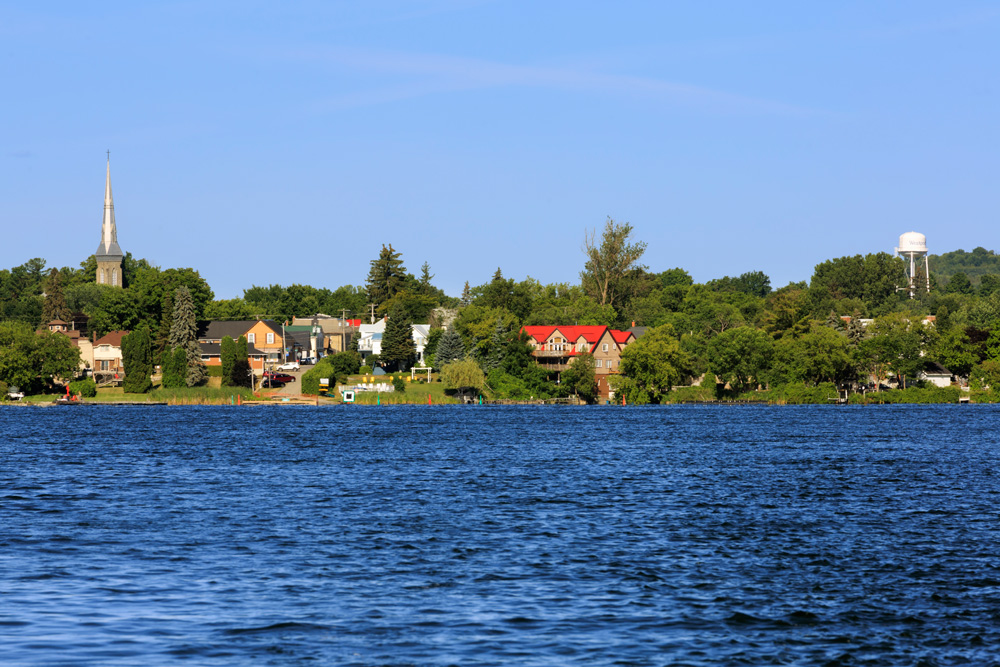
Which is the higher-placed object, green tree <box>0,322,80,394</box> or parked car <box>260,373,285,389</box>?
green tree <box>0,322,80,394</box>

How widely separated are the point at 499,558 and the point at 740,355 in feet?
350

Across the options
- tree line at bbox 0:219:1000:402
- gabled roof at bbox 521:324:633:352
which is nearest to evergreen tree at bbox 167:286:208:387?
tree line at bbox 0:219:1000:402

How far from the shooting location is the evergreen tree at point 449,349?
13838cm

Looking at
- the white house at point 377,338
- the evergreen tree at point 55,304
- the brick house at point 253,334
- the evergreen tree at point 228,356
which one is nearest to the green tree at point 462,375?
the white house at point 377,338

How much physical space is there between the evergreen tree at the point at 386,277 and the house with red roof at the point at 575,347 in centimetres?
5725

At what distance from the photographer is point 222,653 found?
16422 millimetres

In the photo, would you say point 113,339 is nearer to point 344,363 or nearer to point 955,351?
point 344,363

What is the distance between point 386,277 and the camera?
645 ft

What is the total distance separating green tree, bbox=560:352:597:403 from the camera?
132 m

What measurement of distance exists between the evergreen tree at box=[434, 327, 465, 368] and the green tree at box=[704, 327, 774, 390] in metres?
33.6

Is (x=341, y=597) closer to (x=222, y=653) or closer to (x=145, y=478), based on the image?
(x=222, y=653)

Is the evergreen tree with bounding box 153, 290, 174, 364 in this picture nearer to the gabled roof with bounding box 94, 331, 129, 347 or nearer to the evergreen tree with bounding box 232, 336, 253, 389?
the evergreen tree with bounding box 232, 336, 253, 389

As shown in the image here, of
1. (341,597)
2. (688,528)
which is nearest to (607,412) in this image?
(688,528)

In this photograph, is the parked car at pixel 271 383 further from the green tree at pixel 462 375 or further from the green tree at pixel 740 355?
the green tree at pixel 740 355
